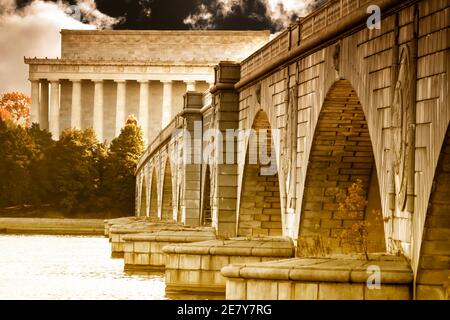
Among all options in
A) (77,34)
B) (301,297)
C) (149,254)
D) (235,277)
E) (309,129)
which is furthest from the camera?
(77,34)

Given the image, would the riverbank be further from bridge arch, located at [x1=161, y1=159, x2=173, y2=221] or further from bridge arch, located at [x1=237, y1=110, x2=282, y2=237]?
bridge arch, located at [x1=237, y1=110, x2=282, y2=237]

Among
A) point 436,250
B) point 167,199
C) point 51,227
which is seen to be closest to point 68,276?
point 436,250

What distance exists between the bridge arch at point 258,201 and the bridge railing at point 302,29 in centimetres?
275

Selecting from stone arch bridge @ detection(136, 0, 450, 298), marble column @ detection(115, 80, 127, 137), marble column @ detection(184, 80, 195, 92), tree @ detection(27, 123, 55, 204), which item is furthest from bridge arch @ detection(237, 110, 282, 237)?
marble column @ detection(115, 80, 127, 137)

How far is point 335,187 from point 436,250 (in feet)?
33.6

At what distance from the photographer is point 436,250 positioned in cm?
2039

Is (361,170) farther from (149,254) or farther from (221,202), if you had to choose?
(149,254)

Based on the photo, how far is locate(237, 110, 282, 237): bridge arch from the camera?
38.8 meters

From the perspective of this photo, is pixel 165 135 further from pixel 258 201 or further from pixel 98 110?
pixel 98 110

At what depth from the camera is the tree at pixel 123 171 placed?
369 feet

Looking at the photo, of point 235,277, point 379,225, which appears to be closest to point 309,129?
point 379,225

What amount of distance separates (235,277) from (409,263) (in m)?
3.38

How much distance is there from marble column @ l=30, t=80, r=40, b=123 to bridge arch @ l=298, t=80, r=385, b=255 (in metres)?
126

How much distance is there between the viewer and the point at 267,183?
128ft
